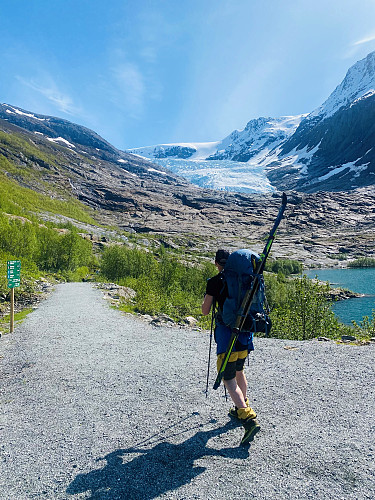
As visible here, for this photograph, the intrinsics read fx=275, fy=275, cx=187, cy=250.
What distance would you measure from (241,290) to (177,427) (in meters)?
2.90

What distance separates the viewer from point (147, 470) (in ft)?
13.4

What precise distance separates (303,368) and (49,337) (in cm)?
974

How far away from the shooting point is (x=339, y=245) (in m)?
145

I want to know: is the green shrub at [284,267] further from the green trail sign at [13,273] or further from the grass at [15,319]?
the green trail sign at [13,273]

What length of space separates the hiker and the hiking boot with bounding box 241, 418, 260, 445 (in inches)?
0.7

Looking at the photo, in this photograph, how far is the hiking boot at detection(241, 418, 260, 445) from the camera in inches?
177

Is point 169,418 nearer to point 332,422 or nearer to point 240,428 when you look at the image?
point 240,428

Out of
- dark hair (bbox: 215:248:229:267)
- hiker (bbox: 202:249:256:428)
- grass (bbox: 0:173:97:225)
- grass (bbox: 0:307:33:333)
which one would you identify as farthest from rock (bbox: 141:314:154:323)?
grass (bbox: 0:173:97:225)

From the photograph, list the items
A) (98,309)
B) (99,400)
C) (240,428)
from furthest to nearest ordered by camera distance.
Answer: (98,309) → (99,400) → (240,428)

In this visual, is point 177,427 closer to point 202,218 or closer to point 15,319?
point 15,319

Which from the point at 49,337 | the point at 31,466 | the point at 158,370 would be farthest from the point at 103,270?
the point at 31,466

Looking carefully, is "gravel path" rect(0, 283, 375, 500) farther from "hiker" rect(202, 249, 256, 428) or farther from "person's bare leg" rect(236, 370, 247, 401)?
"person's bare leg" rect(236, 370, 247, 401)

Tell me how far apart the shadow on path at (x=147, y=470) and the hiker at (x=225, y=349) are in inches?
23.8


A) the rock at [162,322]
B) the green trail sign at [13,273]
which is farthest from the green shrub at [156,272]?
the green trail sign at [13,273]
